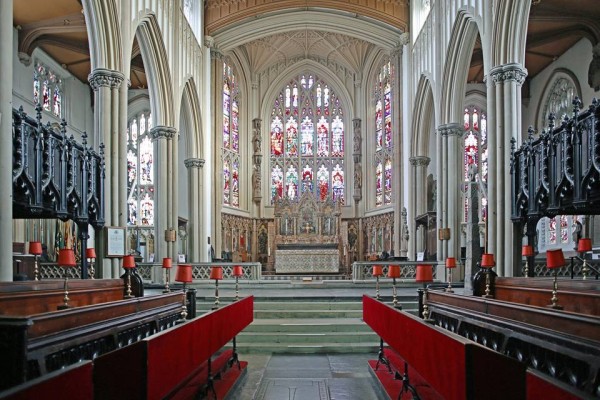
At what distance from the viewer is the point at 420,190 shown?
2319cm

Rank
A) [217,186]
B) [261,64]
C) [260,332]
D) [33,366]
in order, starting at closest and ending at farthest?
[33,366]
[260,332]
[217,186]
[261,64]

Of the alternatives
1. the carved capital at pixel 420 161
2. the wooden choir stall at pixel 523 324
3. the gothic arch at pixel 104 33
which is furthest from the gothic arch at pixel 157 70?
the wooden choir stall at pixel 523 324

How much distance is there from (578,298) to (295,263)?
2128 cm

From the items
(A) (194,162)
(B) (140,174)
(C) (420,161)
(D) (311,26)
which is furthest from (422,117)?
(B) (140,174)

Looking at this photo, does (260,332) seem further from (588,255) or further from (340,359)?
(588,255)

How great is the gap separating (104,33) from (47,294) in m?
8.49

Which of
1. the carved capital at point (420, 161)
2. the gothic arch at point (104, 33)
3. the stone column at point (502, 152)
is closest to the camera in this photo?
the stone column at point (502, 152)

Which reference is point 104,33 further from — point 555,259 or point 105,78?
point 555,259

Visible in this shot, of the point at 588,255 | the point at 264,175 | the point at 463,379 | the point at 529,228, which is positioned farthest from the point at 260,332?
the point at 264,175

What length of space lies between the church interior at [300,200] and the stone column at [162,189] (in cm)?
9

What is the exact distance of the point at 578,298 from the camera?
690 cm

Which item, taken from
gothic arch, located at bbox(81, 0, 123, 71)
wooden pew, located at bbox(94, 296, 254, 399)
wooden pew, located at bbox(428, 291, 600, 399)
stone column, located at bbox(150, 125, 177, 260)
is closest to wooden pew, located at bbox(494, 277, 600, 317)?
wooden pew, located at bbox(428, 291, 600, 399)

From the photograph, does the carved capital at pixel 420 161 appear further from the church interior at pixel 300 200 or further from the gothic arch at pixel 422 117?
the gothic arch at pixel 422 117

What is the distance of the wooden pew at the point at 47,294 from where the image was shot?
5861 mm
